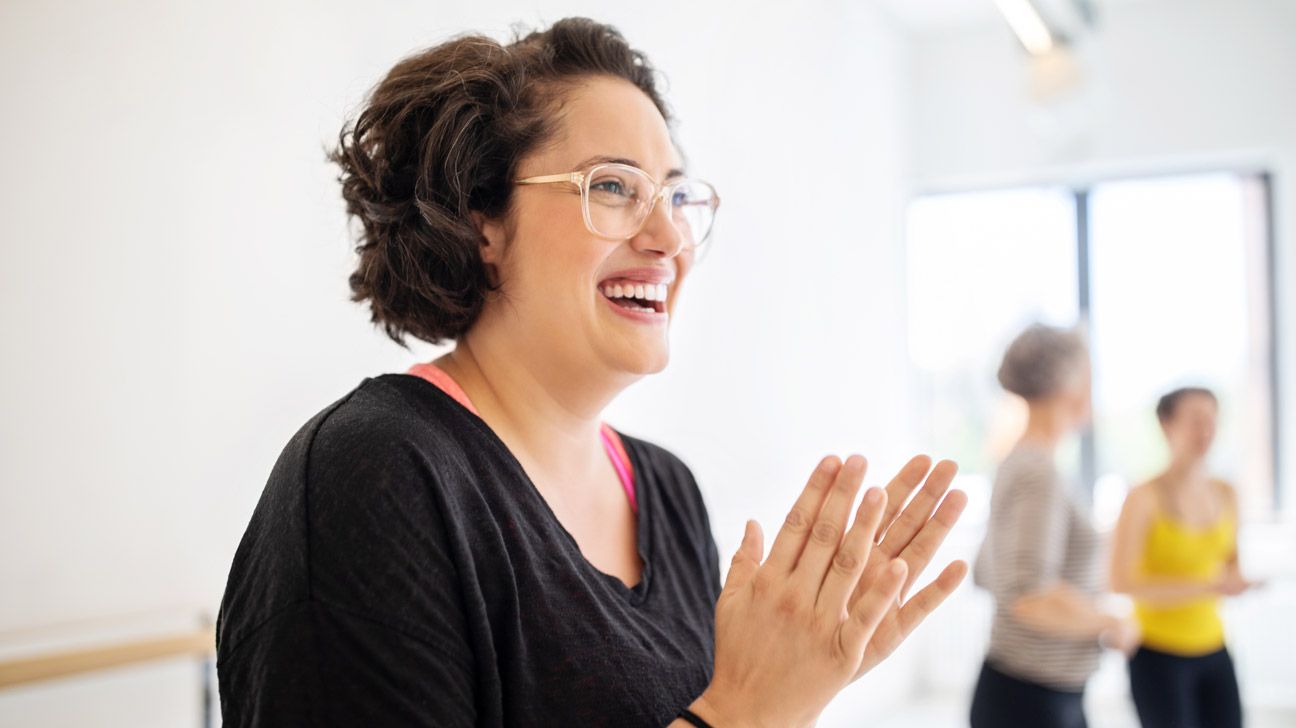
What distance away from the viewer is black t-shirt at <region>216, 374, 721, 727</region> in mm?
850

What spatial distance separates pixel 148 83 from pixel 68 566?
91 centimetres

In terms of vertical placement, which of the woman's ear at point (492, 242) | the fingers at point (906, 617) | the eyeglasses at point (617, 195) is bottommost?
the fingers at point (906, 617)

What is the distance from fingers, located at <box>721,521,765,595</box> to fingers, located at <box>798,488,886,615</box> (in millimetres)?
72

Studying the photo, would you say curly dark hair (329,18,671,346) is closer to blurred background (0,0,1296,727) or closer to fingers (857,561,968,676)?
fingers (857,561,968,676)

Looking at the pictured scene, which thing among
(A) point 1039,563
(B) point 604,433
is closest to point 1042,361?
(A) point 1039,563

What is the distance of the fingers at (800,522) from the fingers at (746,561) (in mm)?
25

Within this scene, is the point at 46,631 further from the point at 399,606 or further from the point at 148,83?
the point at 399,606

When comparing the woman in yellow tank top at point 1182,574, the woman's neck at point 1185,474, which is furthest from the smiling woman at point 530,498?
the woman's neck at point 1185,474

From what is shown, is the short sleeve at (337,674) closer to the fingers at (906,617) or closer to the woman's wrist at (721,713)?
the woman's wrist at (721,713)

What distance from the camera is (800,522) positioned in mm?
1027

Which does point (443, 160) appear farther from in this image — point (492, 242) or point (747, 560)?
point (747, 560)

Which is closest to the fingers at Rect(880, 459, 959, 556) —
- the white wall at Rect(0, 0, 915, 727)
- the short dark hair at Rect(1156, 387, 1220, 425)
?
the white wall at Rect(0, 0, 915, 727)

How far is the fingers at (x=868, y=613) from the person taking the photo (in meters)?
0.98

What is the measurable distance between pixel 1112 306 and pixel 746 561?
5.51 m
